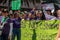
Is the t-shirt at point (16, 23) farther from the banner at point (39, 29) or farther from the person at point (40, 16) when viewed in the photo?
A: the person at point (40, 16)

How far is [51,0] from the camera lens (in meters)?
13.6

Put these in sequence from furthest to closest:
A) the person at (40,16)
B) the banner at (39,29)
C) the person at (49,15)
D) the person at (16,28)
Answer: the person at (40,16)
the person at (49,15)
the person at (16,28)
the banner at (39,29)

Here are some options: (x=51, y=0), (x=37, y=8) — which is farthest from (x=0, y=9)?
(x=51, y=0)

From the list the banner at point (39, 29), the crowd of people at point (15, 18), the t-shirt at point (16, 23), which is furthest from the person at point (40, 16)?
the t-shirt at point (16, 23)

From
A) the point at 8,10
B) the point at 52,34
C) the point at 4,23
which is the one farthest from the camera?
the point at 8,10

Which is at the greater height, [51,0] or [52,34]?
[51,0]

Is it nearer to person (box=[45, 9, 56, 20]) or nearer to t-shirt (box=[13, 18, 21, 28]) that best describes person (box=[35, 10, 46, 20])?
person (box=[45, 9, 56, 20])

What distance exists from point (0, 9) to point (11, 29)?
241cm

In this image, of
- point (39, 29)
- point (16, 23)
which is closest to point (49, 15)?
point (39, 29)

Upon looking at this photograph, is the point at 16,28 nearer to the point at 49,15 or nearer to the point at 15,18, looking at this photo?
the point at 15,18

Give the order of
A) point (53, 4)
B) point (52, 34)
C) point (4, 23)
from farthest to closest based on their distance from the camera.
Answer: point (53, 4)
point (4, 23)
point (52, 34)

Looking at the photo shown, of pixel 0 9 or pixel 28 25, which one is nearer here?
pixel 28 25

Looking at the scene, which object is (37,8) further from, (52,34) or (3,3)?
(52,34)

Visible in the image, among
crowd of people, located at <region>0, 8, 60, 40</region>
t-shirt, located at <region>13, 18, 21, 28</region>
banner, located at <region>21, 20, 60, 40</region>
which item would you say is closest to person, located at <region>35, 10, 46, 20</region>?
crowd of people, located at <region>0, 8, 60, 40</region>
